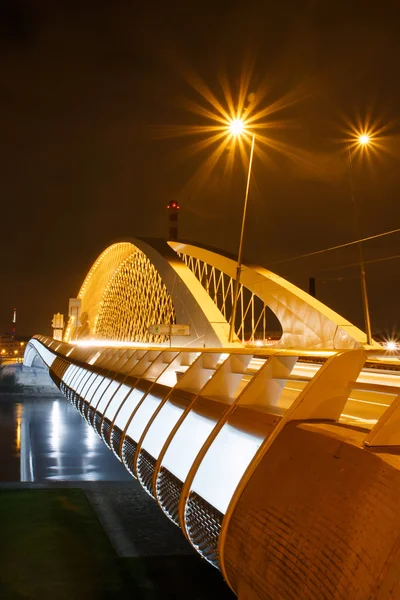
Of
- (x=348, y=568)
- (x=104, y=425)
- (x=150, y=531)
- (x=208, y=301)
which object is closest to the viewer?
(x=348, y=568)

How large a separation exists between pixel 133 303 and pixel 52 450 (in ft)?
94.0

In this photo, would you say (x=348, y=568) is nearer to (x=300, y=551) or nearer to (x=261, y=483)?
(x=300, y=551)

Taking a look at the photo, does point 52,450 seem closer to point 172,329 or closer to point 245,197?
point 172,329

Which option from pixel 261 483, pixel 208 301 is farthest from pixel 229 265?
pixel 261 483

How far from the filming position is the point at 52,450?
32844 mm

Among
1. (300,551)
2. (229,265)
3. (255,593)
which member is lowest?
(255,593)

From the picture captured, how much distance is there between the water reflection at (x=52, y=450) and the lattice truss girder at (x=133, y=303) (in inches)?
341

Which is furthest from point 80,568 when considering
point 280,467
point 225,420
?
point 280,467

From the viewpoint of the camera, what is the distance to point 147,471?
309 inches

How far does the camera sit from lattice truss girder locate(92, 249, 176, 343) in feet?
169

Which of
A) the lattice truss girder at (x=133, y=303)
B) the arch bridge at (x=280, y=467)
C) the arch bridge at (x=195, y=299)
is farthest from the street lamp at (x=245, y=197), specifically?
the lattice truss girder at (x=133, y=303)

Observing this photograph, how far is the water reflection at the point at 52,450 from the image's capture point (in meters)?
26.8

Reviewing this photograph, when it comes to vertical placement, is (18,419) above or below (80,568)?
below

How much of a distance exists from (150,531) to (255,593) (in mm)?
10565
